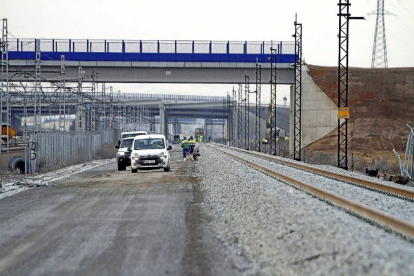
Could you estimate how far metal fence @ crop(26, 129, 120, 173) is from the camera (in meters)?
30.8

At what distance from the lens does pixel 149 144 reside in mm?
28625

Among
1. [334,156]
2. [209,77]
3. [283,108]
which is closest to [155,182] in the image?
[334,156]

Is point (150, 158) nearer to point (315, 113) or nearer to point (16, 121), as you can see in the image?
point (315, 113)

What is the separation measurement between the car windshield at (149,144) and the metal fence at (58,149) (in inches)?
222

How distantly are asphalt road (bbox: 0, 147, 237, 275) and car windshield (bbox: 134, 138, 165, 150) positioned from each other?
12.1 m

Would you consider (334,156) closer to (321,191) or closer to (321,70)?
(321,70)

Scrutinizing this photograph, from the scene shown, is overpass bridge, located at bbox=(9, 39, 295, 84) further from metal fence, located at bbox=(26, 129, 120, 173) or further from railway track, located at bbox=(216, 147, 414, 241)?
railway track, located at bbox=(216, 147, 414, 241)

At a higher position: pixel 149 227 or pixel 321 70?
pixel 321 70

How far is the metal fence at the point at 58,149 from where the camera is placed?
3083 centimetres

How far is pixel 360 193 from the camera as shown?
14727mm

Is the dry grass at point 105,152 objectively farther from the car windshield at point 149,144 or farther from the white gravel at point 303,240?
A: the white gravel at point 303,240

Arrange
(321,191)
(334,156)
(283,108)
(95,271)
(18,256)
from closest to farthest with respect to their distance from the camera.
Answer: (95,271), (18,256), (321,191), (334,156), (283,108)

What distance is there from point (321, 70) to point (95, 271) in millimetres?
57079

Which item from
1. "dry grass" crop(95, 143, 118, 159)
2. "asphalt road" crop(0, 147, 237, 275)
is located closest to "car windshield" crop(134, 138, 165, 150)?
"asphalt road" crop(0, 147, 237, 275)
